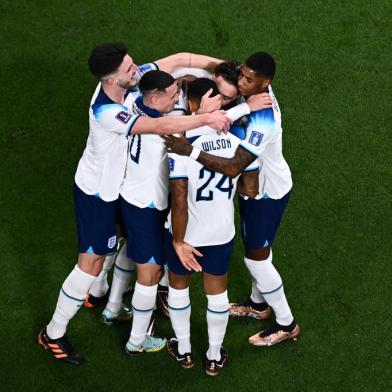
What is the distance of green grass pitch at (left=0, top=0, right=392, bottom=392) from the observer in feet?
20.3

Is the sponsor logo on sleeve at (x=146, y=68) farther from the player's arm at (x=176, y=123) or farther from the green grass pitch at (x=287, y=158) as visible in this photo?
the green grass pitch at (x=287, y=158)

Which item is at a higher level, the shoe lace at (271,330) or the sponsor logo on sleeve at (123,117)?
the sponsor logo on sleeve at (123,117)

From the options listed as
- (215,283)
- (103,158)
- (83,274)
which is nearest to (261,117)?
(103,158)

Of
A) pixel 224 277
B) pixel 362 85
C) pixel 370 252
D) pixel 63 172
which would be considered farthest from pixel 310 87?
pixel 224 277

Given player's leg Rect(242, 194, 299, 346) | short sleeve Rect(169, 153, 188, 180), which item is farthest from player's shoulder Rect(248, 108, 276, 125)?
player's leg Rect(242, 194, 299, 346)

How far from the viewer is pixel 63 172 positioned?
7480 mm

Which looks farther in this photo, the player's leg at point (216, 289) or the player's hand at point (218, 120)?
the player's leg at point (216, 289)

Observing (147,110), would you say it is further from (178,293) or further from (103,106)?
(178,293)

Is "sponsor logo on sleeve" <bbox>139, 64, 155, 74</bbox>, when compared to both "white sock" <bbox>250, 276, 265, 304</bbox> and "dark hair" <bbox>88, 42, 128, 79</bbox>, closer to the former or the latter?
"dark hair" <bbox>88, 42, 128, 79</bbox>

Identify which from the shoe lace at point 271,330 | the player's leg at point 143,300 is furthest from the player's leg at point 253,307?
the player's leg at point 143,300

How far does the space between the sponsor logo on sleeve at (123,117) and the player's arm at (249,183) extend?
2.66 feet

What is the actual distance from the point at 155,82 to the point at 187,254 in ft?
3.68

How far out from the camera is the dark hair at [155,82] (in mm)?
5035

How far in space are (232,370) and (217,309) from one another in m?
0.72
